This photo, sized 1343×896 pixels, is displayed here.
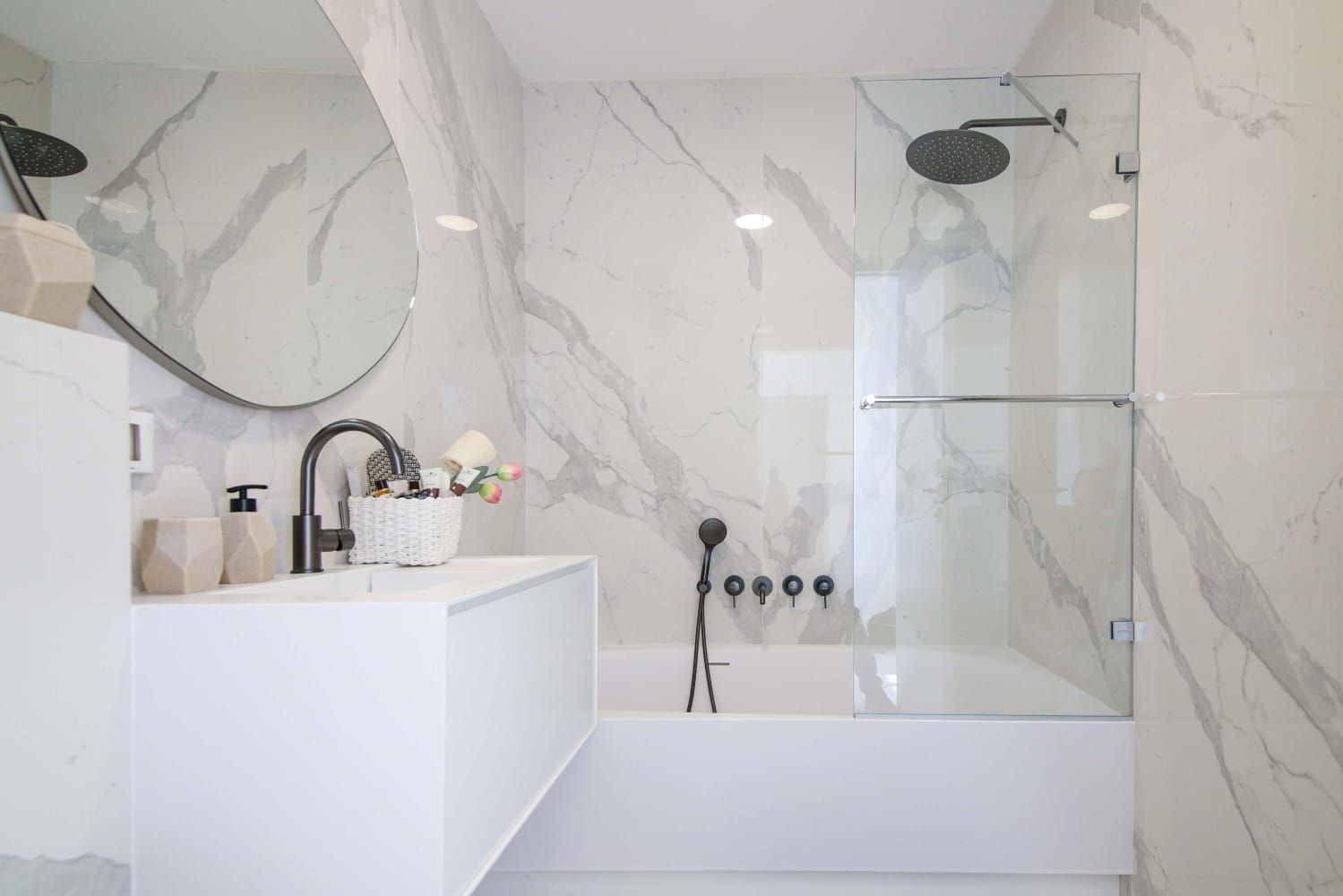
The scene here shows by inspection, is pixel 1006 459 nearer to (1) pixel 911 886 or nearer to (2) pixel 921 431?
(2) pixel 921 431

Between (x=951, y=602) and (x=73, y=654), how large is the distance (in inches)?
71.4

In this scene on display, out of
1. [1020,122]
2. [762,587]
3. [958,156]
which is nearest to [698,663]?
[762,587]

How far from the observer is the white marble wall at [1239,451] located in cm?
145

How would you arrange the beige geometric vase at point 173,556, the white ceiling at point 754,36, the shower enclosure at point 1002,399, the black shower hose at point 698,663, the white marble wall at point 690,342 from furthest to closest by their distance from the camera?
1. the white marble wall at point 690,342
2. the black shower hose at point 698,663
3. the white ceiling at point 754,36
4. the shower enclosure at point 1002,399
5. the beige geometric vase at point 173,556

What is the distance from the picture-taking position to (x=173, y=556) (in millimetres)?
1107

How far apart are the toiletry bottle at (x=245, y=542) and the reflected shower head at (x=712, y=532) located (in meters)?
1.90

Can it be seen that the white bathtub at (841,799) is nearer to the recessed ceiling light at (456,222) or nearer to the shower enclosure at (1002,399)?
the shower enclosure at (1002,399)

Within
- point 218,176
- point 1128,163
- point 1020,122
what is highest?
point 1020,122

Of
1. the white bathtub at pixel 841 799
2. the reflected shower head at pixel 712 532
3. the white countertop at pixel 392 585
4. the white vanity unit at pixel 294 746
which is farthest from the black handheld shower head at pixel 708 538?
the white vanity unit at pixel 294 746

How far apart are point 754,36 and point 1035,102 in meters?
1.07

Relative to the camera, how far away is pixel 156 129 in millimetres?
1225

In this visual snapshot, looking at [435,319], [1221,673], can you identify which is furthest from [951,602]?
[435,319]

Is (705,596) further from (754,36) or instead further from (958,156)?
(754,36)

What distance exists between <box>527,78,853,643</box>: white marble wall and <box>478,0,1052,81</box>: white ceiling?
0.12m
